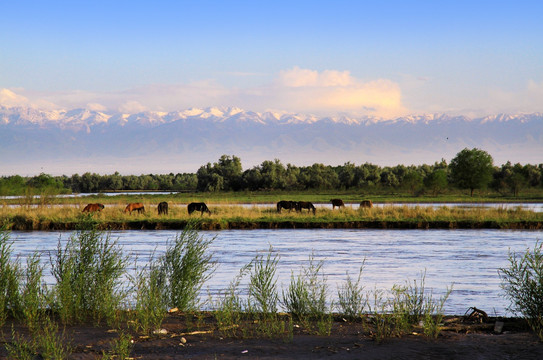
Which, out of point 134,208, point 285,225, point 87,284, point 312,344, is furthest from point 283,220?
point 312,344

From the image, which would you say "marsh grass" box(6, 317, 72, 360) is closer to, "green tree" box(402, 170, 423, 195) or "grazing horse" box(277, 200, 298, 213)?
"grazing horse" box(277, 200, 298, 213)

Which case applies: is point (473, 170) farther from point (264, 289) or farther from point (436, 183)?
point (264, 289)

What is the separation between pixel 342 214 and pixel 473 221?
8341mm

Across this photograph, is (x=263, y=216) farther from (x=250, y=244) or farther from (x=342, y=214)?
(x=250, y=244)

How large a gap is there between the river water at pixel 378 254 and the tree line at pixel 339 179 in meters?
48.8

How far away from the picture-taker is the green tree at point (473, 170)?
8069 centimetres

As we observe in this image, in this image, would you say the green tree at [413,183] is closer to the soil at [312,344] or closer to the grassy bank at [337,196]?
the grassy bank at [337,196]

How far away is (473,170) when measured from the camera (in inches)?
3179

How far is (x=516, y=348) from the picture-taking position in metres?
8.06

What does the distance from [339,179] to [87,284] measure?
97.1 meters

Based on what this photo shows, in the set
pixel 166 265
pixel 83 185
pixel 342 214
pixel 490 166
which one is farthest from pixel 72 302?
pixel 83 185

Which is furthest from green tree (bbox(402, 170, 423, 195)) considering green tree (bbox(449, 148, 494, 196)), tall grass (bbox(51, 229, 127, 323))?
tall grass (bbox(51, 229, 127, 323))

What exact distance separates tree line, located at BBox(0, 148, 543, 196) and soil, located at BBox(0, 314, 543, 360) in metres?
67.5

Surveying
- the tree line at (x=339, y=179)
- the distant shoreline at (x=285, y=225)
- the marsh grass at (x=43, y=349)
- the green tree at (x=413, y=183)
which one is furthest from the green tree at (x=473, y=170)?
the marsh grass at (x=43, y=349)
